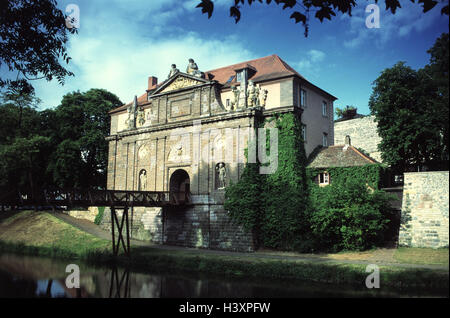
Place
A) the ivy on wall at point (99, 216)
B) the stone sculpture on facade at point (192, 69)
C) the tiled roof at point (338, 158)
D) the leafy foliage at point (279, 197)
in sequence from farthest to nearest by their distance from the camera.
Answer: the ivy on wall at point (99, 216), the stone sculpture on facade at point (192, 69), the tiled roof at point (338, 158), the leafy foliage at point (279, 197)

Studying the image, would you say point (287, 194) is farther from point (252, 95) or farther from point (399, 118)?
point (399, 118)

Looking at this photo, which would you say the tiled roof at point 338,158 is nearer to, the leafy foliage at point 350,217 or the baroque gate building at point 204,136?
the baroque gate building at point 204,136

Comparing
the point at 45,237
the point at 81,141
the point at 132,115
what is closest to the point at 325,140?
the point at 132,115

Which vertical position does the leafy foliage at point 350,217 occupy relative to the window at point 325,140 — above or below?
below

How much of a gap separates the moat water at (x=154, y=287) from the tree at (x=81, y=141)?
54.7 feet

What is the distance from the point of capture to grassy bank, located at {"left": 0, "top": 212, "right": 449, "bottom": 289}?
38.9ft

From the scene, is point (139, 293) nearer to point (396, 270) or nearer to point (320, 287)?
point (320, 287)

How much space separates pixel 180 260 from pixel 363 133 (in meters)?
27.0

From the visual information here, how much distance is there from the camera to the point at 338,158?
2505cm

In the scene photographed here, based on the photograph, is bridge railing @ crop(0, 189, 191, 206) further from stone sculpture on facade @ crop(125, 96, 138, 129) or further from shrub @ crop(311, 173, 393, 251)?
shrub @ crop(311, 173, 393, 251)

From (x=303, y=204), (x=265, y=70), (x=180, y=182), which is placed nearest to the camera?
(x=303, y=204)

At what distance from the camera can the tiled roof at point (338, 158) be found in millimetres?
24109

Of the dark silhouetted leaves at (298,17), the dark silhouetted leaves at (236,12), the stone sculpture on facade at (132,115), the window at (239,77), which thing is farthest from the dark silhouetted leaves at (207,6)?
the stone sculpture on facade at (132,115)
